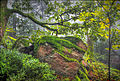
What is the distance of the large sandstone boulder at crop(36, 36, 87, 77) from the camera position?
3.77m

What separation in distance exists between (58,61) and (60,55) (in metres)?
0.36

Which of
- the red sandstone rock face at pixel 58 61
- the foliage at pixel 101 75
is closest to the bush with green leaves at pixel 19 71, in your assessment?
the red sandstone rock face at pixel 58 61

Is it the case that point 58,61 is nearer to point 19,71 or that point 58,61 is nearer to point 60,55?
point 60,55

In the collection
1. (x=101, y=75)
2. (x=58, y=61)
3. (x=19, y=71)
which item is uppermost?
(x=19, y=71)

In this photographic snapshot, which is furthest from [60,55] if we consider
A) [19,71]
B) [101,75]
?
[101,75]

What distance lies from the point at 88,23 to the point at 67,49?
2171mm

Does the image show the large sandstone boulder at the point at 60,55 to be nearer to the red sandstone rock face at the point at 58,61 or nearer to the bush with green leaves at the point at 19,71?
the red sandstone rock face at the point at 58,61

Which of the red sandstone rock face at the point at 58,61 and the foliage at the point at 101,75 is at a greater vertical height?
the red sandstone rock face at the point at 58,61

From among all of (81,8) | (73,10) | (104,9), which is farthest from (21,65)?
(104,9)

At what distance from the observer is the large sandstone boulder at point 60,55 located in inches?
148

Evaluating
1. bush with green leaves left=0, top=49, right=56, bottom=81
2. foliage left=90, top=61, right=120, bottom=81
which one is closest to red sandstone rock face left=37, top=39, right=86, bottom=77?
bush with green leaves left=0, top=49, right=56, bottom=81

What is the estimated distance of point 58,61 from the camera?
3969mm

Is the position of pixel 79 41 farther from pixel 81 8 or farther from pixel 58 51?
pixel 81 8

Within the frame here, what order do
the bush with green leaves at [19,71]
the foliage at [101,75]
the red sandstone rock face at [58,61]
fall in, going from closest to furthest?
the bush with green leaves at [19,71]
the red sandstone rock face at [58,61]
the foliage at [101,75]
